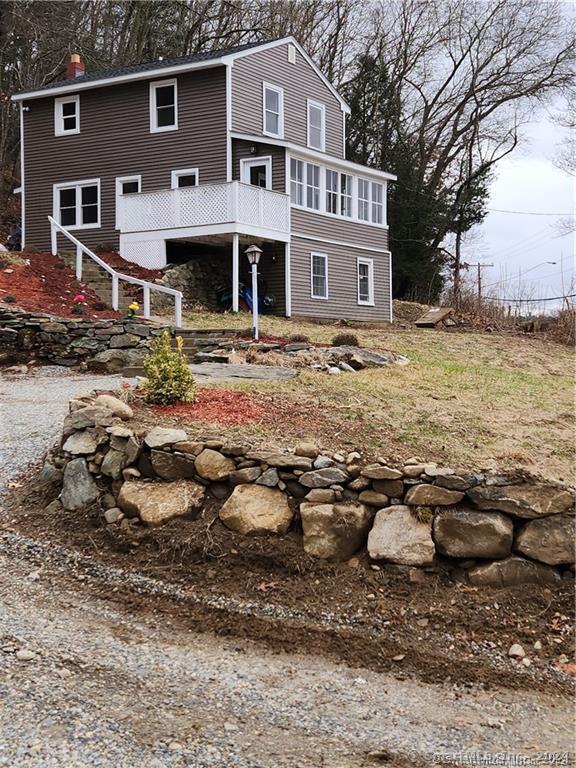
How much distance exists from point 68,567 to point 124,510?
614mm

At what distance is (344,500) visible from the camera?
5.35 meters

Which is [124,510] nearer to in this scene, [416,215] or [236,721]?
[236,721]

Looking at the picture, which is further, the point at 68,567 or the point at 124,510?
the point at 124,510

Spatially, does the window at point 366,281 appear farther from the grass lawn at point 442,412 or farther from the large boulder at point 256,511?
the large boulder at point 256,511

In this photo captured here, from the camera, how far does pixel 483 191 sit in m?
31.6

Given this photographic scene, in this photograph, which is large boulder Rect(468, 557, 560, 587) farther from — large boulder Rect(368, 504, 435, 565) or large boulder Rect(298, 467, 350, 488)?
large boulder Rect(298, 467, 350, 488)

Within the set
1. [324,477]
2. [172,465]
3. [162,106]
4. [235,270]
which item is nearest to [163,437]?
[172,465]

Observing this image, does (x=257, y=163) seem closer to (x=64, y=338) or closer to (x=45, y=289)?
(x=45, y=289)

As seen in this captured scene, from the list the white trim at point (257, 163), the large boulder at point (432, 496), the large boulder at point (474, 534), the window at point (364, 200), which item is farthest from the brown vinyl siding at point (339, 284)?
the large boulder at point (474, 534)

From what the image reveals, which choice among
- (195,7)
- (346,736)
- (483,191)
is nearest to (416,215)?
(483,191)

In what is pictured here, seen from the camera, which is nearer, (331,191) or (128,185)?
(128,185)

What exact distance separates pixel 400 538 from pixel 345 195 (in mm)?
20325

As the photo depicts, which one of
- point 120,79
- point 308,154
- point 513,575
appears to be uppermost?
point 120,79

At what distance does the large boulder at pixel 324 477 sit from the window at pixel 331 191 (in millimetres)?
18942
